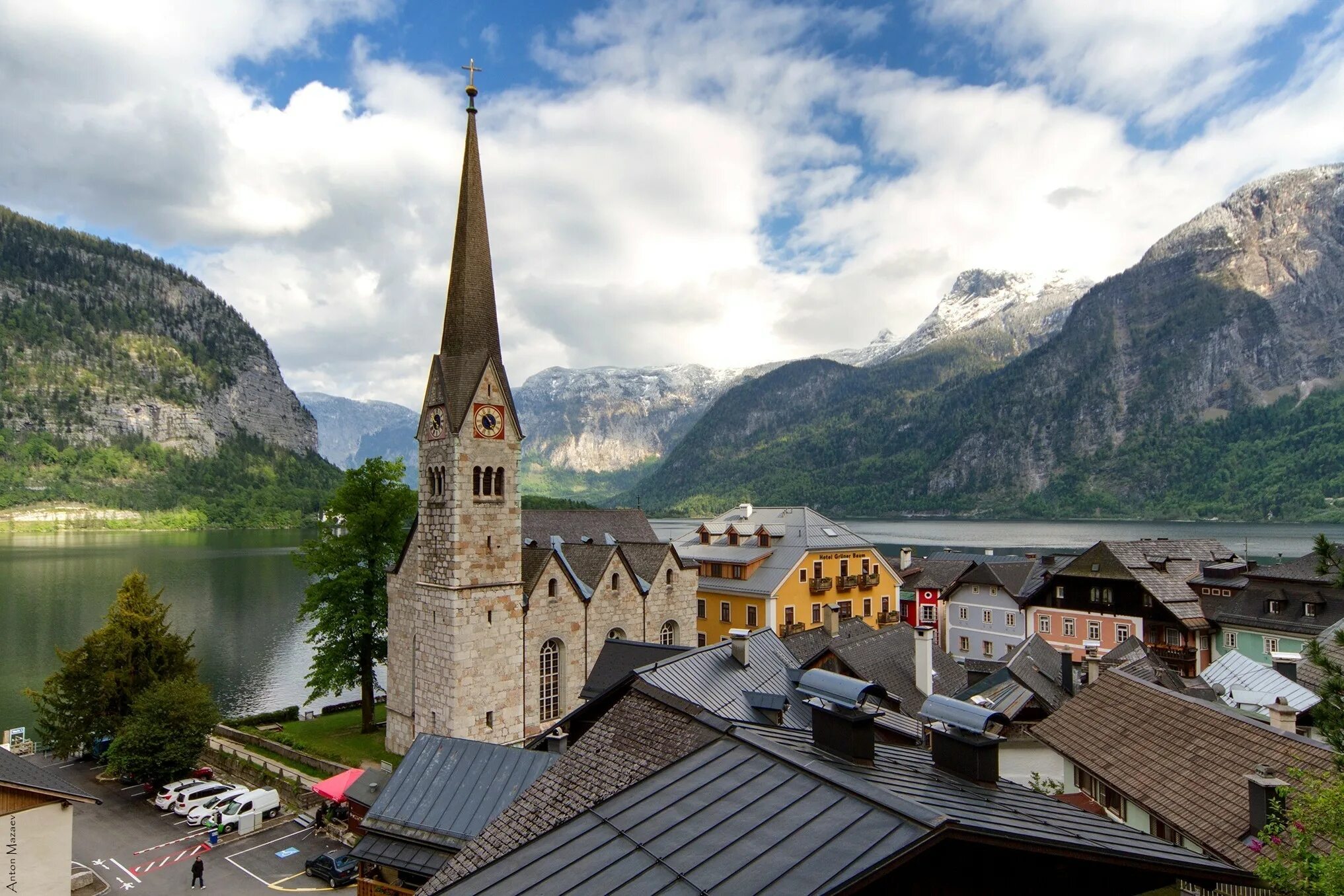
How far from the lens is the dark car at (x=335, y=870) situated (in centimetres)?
2345

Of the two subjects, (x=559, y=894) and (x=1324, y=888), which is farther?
(x=1324, y=888)

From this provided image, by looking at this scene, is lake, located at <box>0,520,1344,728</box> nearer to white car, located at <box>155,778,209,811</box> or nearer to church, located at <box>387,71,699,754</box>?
white car, located at <box>155,778,209,811</box>

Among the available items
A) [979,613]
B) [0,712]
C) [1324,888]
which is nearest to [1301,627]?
[979,613]

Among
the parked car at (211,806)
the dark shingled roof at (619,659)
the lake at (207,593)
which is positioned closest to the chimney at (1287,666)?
the dark shingled roof at (619,659)

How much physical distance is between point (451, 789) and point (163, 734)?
782 inches

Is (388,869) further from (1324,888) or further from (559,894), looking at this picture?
(1324,888)

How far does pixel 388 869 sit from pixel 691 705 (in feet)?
41.6

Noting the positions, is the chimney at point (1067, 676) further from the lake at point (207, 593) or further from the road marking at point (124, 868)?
the lake at point (207, 593)

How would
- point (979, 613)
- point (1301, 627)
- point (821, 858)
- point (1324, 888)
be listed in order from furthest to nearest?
point (979, 613) < point (1301, 627) < point (1324, 888) < point (821, 858)

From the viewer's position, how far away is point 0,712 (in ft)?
155

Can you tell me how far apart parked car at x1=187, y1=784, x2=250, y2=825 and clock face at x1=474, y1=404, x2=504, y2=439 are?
51.0ft

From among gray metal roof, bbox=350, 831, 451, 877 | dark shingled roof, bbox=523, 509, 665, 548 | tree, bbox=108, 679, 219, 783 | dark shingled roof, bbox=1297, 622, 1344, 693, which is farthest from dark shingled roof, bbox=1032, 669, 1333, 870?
tree, bbox=108, 679, 219, 783

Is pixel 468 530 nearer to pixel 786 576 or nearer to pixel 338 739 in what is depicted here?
pixel 338 739

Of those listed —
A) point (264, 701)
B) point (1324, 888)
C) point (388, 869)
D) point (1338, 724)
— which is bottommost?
point (264, 701)
